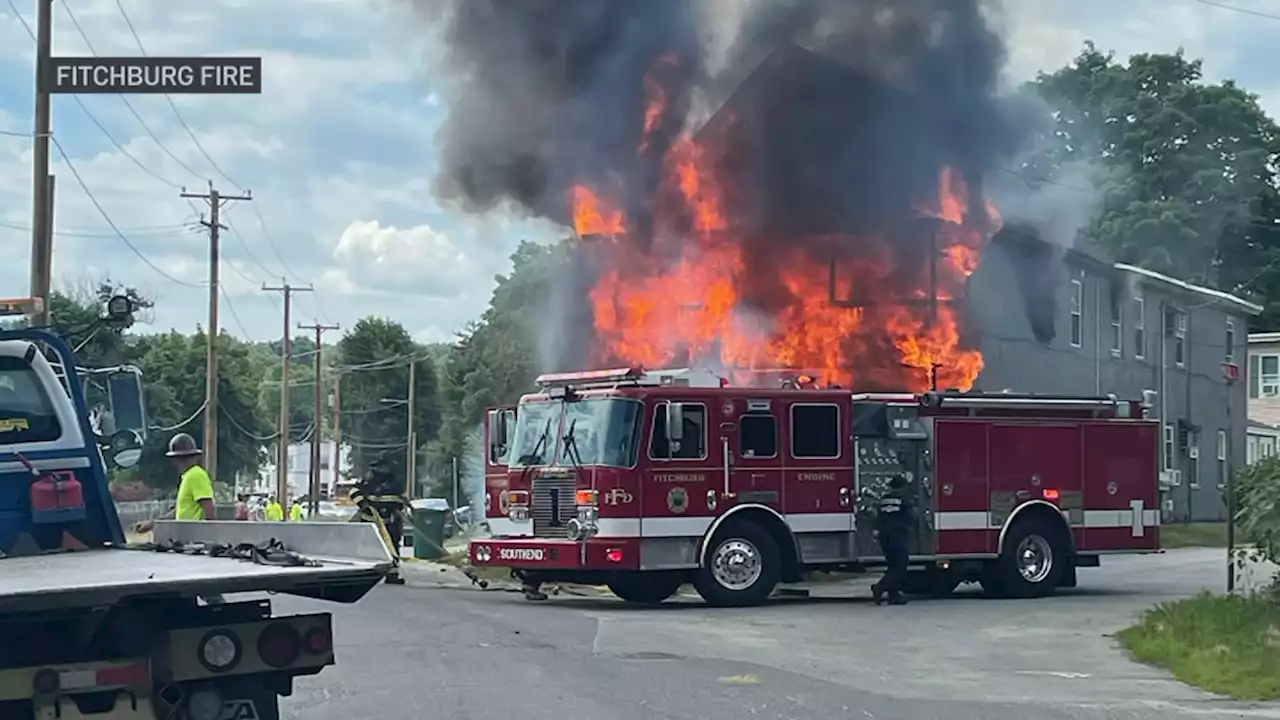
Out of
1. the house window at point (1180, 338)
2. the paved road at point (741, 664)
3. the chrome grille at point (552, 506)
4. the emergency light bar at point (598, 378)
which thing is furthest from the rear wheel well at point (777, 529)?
the house window at point (1180, 338)

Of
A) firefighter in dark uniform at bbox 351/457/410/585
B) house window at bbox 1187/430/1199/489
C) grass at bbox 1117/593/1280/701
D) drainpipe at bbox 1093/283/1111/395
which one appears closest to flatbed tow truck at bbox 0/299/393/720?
grass at bbox 1117/593/1280/701

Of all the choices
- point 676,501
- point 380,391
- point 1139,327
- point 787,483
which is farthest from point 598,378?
point 380,391

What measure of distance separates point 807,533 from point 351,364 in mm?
75339

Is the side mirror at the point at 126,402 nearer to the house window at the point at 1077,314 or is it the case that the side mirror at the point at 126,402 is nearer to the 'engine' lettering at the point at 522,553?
the 'engine' lettering at the point at 522,553

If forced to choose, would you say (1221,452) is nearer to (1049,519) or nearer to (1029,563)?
(1049,519)

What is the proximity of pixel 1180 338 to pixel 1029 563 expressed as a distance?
22949mm

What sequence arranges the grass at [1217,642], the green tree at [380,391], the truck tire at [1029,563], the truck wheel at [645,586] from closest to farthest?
the grass at [1217,642] < the truck wheel at [645,586] < the truck tire at [1029,563] < the green tree at [380,391]

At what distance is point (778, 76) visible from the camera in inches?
993

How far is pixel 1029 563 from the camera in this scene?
66.8 feet

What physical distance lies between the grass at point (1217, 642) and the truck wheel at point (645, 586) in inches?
212

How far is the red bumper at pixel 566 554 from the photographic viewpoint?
59.5 ft

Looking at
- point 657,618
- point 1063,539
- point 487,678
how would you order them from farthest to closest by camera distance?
1. point 1063,539
2. point 657,618
3. point 487,678

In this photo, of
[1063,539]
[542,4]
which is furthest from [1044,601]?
[542,4]

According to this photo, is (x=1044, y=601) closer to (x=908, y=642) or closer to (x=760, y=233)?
(x=908, y=642)
